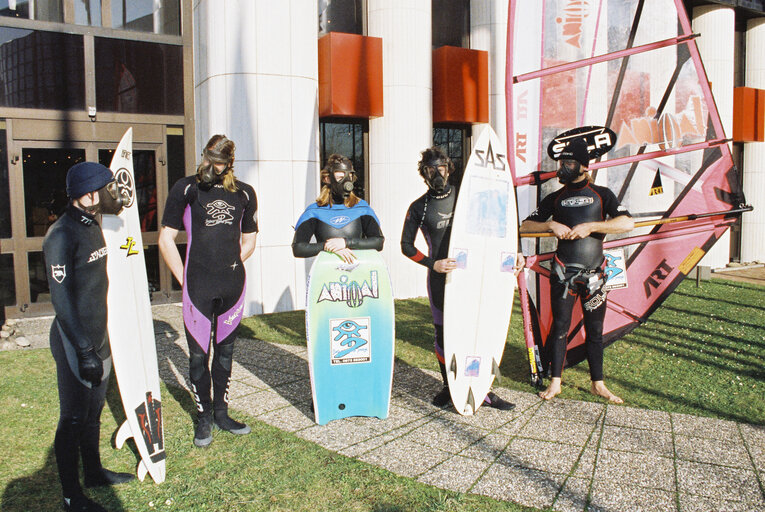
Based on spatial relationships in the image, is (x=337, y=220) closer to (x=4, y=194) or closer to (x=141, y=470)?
(x=141, y=470)

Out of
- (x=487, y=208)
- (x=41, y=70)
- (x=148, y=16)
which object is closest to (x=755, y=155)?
(x=487, y=208)

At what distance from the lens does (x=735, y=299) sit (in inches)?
372

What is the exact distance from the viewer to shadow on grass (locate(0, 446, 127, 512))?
3.00m

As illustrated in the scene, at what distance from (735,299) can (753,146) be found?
23.1ft

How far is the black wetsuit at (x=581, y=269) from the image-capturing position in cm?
451

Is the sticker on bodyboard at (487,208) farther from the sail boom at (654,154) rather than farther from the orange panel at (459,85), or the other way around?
the orange panel at (459,85)

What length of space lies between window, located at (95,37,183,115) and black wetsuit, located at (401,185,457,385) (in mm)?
6003

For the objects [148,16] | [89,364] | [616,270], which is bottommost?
[89,364]

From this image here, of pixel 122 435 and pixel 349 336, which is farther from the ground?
pixel 349 336

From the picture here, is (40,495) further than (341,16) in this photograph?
No

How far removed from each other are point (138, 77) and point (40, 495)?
23.2 feet

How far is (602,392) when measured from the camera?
460 cm

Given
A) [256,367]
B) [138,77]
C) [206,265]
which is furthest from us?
[138,77]

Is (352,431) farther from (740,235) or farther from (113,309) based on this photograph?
(740,235)
